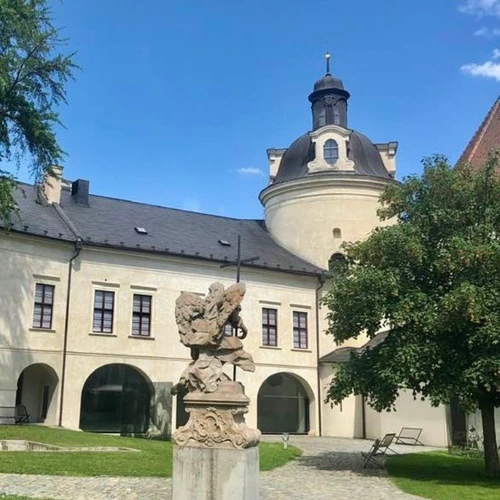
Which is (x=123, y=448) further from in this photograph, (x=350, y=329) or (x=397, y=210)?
(x=397, y=210)

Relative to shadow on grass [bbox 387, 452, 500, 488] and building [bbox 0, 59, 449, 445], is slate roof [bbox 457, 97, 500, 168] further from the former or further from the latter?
shadow on grass [bbox 387, 452, 500, 488]

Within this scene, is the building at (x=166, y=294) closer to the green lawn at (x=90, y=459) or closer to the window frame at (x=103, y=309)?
the window frame at (x=103, y=309)

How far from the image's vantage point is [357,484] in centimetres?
1462

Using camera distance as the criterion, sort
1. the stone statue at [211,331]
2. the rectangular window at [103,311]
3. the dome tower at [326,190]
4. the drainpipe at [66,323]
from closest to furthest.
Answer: the stone statue at [211,331], the drainpipe at [66,323], the rectangular window at [103,311], the dome tower at [326,190]

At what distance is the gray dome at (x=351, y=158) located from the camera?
36656mm

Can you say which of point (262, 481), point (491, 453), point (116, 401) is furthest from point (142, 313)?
point (491, 453)

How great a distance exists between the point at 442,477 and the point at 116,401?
16.5m

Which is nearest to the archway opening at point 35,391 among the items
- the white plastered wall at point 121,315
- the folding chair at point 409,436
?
the white plastered wall at point 121,315

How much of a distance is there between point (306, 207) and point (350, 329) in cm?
1874

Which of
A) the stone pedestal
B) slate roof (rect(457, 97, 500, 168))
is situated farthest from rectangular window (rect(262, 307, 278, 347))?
the stone pedestal

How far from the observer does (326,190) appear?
117 feet

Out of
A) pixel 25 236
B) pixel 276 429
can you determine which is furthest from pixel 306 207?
pixel 25 236

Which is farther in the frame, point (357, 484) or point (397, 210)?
point (397, 210)

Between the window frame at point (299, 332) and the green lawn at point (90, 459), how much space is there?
1124 centimetres
